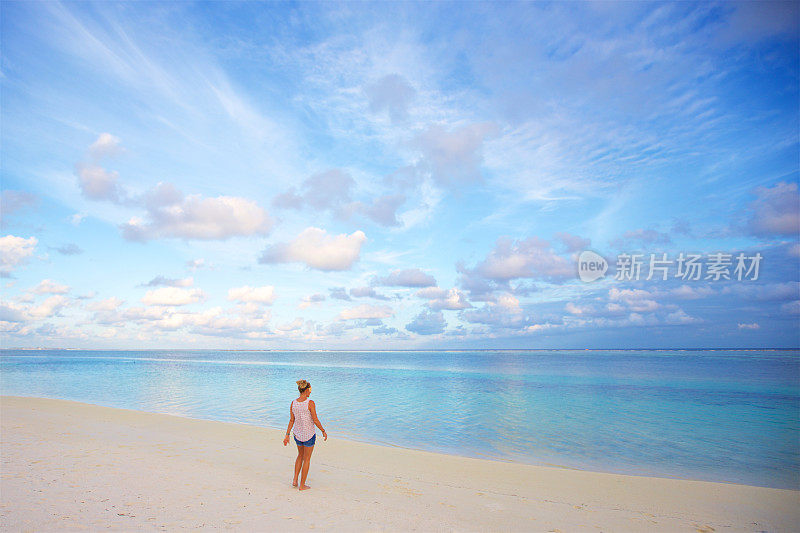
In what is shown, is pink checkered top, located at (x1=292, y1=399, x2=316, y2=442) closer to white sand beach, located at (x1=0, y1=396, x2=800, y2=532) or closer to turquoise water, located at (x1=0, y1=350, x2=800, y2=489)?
white sand beach, located at (x1=0, y1=396, x2=800, y2=532)

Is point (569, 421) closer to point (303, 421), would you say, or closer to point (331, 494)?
point (331, 494)

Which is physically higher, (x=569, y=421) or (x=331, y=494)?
(x=331, y=494)

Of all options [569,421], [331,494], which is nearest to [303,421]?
[331,494]

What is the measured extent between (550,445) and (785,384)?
44267mm

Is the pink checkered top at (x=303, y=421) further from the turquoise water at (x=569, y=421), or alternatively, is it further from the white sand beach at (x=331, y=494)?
the turquoise water at (x=569, y=421)

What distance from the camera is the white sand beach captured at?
7629 mm

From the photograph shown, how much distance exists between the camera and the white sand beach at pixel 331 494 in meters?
7.63

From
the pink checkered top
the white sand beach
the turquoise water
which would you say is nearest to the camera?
the white sand beach

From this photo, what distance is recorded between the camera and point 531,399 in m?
31.8

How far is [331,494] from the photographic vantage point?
920cm

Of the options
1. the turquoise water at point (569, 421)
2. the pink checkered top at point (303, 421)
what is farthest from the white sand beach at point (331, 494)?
the turquoise water at point (569, 421)

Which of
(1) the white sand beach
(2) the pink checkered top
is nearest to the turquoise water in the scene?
(1) the white sand beach

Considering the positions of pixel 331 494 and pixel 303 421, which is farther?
pixel 331 494

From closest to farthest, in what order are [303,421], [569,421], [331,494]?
[303,421], [331,494], [569,421]
